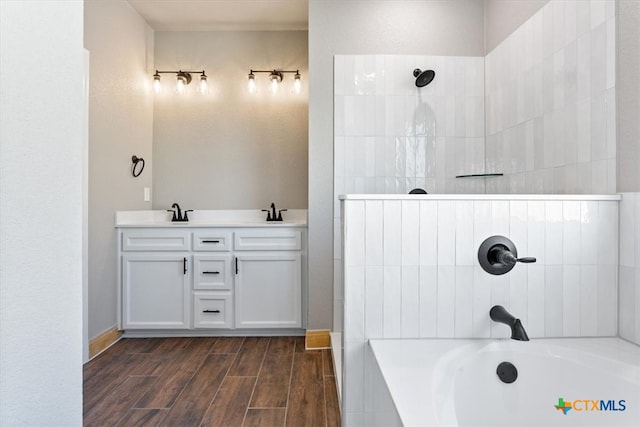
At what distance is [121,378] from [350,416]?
1513mm

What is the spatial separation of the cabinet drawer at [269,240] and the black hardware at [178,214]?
774mm

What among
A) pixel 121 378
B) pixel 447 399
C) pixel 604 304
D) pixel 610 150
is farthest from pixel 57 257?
pixel 610 150

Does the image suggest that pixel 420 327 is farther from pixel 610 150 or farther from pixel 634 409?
pixel 610 150

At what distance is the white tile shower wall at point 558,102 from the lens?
160cm

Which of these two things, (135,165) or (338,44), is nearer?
(338,44)

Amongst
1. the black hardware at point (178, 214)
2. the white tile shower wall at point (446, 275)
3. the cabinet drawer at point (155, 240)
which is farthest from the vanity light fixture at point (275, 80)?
the white tile shower wall at point (446, 275)

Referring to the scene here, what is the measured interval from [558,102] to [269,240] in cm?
203

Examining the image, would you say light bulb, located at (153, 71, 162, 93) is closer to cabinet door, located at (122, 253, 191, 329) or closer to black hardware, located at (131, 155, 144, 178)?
black hardware, located at (131, 155, 144, 178)

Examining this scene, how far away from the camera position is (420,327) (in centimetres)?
142

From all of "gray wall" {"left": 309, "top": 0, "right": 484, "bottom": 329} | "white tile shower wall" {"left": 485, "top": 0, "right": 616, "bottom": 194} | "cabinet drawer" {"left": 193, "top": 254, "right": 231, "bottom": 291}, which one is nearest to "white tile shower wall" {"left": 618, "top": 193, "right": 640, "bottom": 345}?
"white tile shower wall" {"left": 485, "top": 0, "right": 616, "bottom": 194}

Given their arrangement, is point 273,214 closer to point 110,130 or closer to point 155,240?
point 155,240

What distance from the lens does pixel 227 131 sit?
3.43 m

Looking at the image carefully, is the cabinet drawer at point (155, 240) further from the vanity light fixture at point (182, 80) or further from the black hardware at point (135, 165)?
the vanity light fixture at point (182, 80)

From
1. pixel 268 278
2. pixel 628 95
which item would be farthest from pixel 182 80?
pixel 628 95
